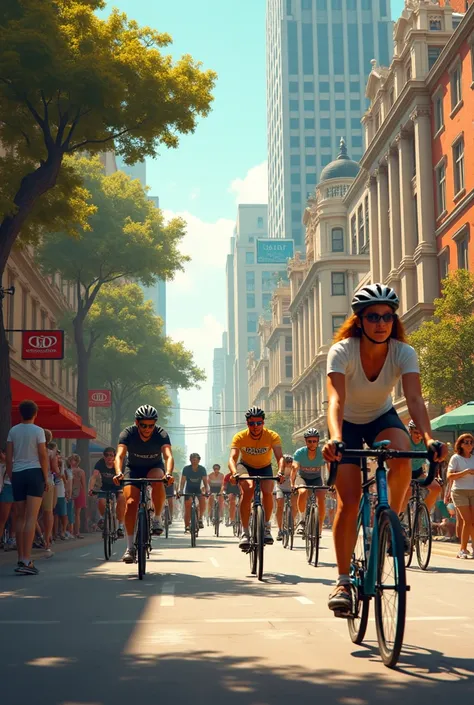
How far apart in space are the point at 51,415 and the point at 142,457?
42.4 ft

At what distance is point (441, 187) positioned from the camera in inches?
1797

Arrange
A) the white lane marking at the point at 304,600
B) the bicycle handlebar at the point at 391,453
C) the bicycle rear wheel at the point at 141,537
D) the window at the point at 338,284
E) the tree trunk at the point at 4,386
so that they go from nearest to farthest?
the bicycle handlebar at the point at 391,453 < the white lane marking at the point at 304,600 < the bicycle rear wheel at the point at 141,537 < the tree trunk at the point at 4,386 < the window at the point at 338,284

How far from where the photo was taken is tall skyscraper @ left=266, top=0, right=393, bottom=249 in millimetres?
174000

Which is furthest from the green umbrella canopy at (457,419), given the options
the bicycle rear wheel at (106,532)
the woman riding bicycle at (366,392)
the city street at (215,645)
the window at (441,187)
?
the window at (441,187)

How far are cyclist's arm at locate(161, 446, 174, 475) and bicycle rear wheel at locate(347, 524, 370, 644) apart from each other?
5.09 m

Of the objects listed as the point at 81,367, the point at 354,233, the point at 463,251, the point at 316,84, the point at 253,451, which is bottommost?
the point at 253,451

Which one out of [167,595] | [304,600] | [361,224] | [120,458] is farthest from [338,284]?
[304,600]

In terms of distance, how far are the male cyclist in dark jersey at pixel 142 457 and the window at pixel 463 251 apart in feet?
101

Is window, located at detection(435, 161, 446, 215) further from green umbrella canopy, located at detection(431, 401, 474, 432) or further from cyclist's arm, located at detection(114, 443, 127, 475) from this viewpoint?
cyclist's arm, located at detection(114, 443, 127, 475)

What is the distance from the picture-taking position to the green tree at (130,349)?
177 ft

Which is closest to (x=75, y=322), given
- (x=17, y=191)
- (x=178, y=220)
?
(x=178, y=220)

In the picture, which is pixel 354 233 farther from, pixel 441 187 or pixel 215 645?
pixel 215 645

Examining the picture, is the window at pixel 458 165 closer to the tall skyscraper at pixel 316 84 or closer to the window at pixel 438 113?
the window at pixel 438 113

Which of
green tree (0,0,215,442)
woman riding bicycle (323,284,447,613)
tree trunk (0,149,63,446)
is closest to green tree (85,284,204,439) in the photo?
green tree (0,0,215,442)
